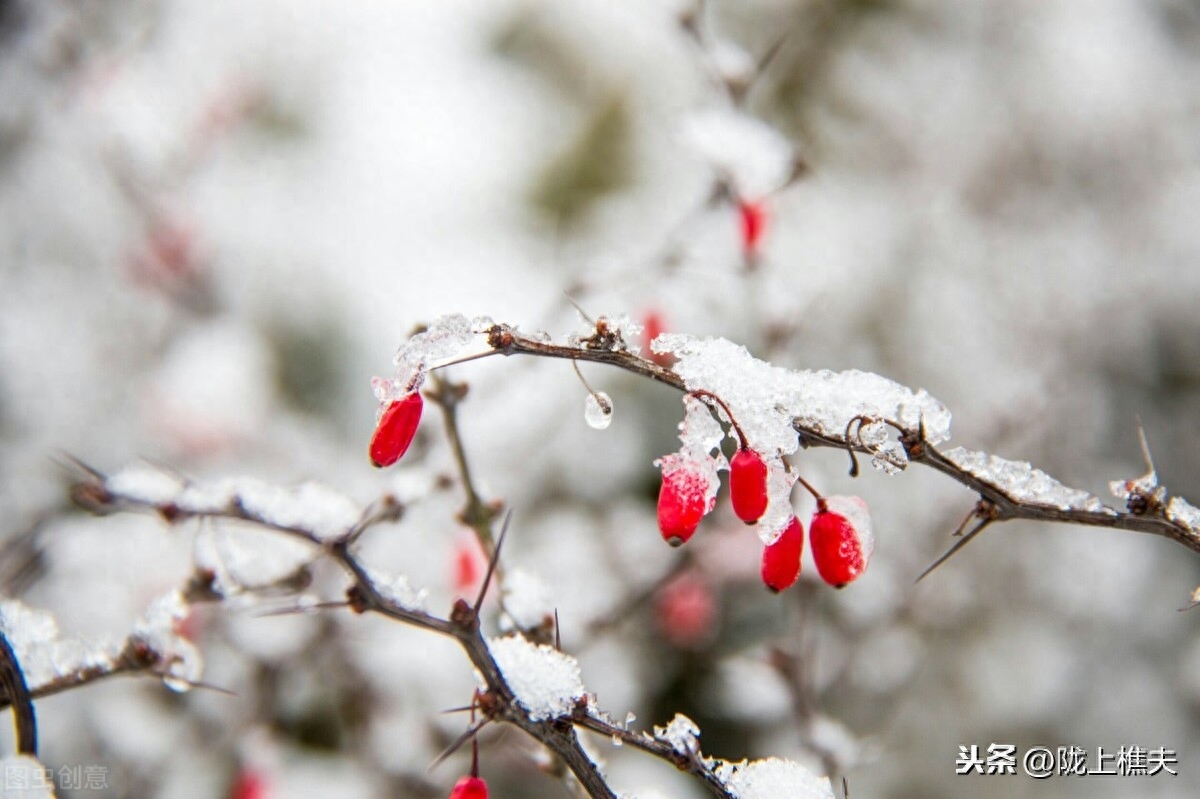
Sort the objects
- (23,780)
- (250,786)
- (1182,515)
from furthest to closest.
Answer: (250,786) < (1182,515) < (23,780)

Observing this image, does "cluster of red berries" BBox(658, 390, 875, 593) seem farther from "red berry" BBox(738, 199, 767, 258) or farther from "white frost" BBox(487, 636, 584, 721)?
"red berry" BBox(738, 199, 767, 258)

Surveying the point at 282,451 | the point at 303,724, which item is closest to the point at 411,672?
the point at 303,724

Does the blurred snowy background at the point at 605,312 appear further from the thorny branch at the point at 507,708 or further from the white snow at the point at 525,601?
the thorny branch at the point at 507,708

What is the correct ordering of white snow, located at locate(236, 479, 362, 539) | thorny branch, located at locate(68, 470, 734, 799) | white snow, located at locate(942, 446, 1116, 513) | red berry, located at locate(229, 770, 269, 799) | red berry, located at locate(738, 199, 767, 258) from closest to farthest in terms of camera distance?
thorny branch, located at locate(68, 470, 734, 799), white snow, located at locate(942, 446, 1116, 513), white snow, located at locate(236, 479, 362, 539), red berry, located at locate(229, 770, 269, 799), red berry, located at locate(738, 199, 767, 258)

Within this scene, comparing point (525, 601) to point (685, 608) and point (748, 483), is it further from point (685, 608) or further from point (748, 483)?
point (685, 608)

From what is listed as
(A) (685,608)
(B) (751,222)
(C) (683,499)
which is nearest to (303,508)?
(C) (683,499)

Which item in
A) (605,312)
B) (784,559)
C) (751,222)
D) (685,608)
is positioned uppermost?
(605,312)

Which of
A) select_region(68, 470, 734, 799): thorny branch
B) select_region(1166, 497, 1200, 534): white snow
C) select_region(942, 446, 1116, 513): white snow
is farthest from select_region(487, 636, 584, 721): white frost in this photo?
select_region(1166, 497, 1200, 534): white snow
